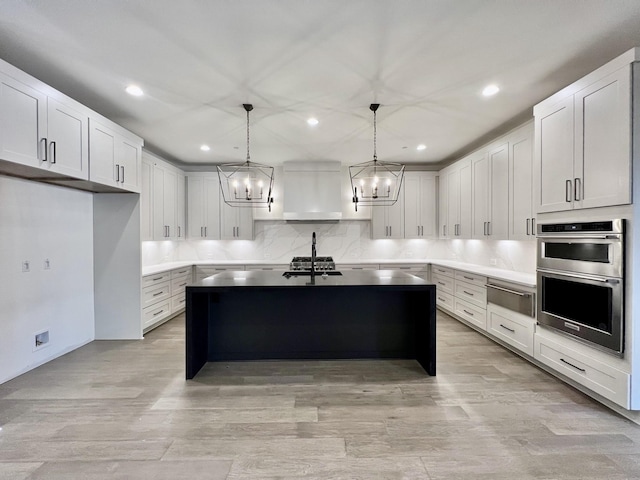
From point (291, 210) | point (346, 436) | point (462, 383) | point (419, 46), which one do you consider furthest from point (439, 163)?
point (346, 436)

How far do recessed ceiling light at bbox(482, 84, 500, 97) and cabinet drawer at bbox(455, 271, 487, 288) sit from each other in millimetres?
2221

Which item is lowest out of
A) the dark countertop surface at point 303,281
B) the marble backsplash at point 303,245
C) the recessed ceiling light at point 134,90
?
the dark countertop surface at point 303,281

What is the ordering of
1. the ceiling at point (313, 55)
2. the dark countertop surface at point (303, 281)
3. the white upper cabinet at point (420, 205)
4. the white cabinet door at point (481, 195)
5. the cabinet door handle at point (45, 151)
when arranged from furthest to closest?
1. the white upper cabinet at point (420, 205)
2. the white cabinet door at point (481, 195)
3. the dark countertop surface at point (303, 281)
4. the cabinet door handle at point (45, 151)
5. the ceiling at point (313, 55)

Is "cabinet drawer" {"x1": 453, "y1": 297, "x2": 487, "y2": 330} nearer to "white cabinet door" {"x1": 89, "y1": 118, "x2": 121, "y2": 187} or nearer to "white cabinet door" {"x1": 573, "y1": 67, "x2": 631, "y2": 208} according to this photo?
"white cabinet door" {"x1": 573, "y1": 67, "x2": 631, "y2": 208}

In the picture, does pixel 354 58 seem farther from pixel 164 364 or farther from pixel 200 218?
pixel 200 218

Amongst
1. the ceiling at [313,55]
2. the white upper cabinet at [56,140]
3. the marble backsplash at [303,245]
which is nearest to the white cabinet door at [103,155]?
the white upper cabinet at [56,140]

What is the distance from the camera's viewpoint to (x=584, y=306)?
2.53m

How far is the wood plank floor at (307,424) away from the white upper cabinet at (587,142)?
1.68 metres

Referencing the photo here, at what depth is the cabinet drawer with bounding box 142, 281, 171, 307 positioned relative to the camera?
13.8ft

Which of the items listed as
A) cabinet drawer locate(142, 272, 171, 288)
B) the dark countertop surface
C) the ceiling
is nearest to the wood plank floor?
the dark countertop surface

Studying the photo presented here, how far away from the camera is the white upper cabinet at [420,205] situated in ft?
20.0

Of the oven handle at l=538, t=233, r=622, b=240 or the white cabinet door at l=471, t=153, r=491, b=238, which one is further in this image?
the white cabinet door at l=471, t=153, r=491, b=238

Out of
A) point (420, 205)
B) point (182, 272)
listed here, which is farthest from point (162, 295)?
point (420, 205)

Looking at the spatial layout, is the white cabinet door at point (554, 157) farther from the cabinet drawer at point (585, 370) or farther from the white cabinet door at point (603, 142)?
the cabinet drawer at point (585, 370)
